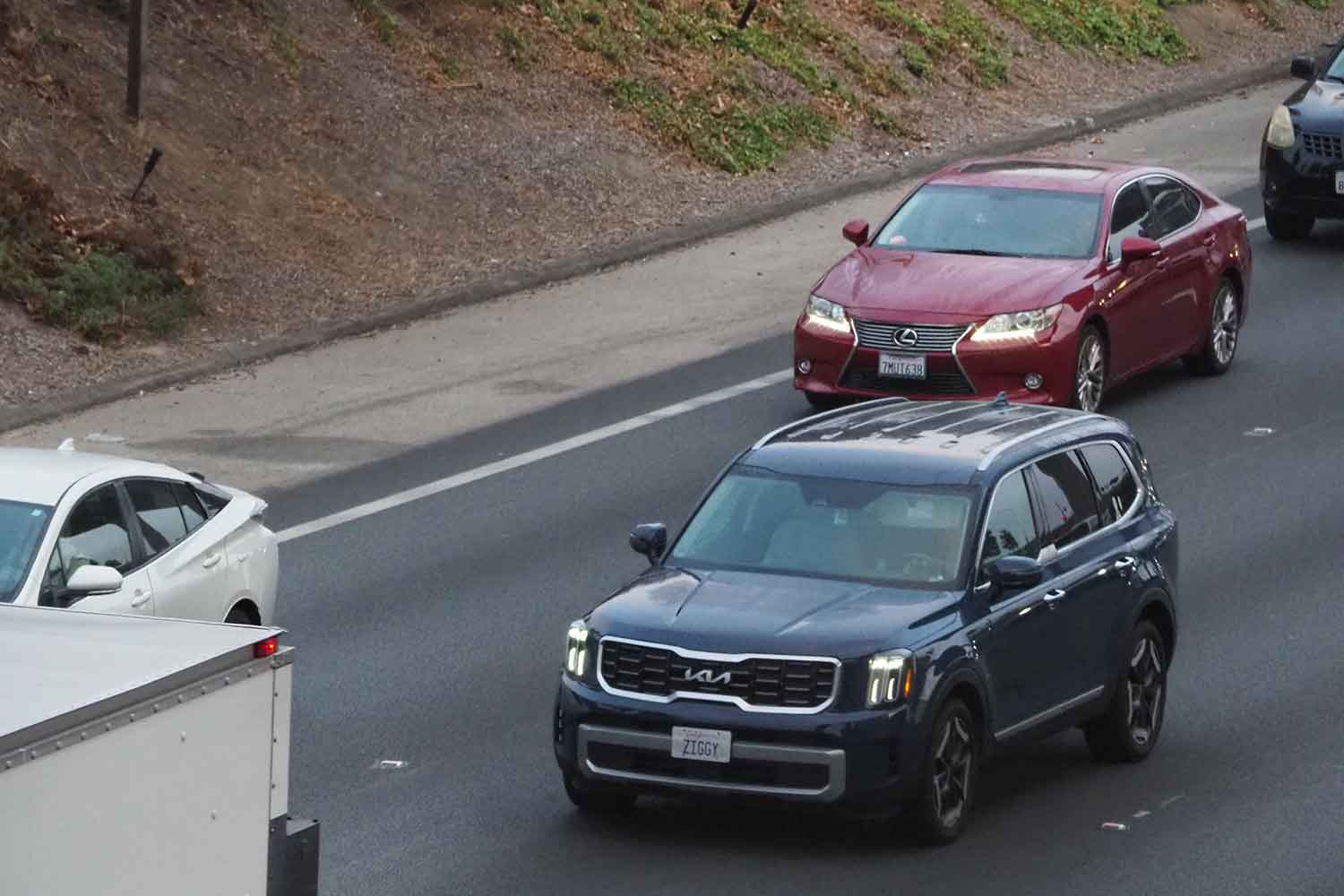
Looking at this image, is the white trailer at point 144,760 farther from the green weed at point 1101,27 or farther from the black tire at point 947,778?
the green weed at point 1101,27

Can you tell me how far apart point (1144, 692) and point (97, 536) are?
5009 mm

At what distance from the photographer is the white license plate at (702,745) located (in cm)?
1125

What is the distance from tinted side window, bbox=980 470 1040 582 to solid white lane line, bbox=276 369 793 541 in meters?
6.08

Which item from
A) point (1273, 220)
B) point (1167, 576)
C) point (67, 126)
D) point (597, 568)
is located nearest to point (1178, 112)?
point (1273, 220)

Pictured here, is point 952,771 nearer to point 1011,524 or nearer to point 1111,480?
point 1011,524

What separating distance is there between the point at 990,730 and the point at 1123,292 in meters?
8.43

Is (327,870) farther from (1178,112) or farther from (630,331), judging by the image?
(1178,112)

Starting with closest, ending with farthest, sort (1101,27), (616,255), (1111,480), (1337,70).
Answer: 1. (1111,480)
2. (616,255)
3. (1337,70)
4. (1101,27)

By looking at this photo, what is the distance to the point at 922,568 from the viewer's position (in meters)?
12.0

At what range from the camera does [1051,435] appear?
13047mm

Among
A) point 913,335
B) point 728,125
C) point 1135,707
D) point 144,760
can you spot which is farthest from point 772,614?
point 728,125

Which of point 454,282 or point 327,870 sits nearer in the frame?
point 327,870

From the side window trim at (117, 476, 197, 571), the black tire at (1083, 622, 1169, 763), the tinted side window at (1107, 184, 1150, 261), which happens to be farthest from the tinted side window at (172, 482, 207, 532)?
the tinted side window at (1107, 184, 1150, 261)

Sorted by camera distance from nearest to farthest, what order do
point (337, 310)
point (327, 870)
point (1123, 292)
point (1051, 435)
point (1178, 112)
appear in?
1. point (327, 870)
2. point (1051, 435)
3. point (1123, 292)
4. point (337, 310)
5. point (1178, 112)
